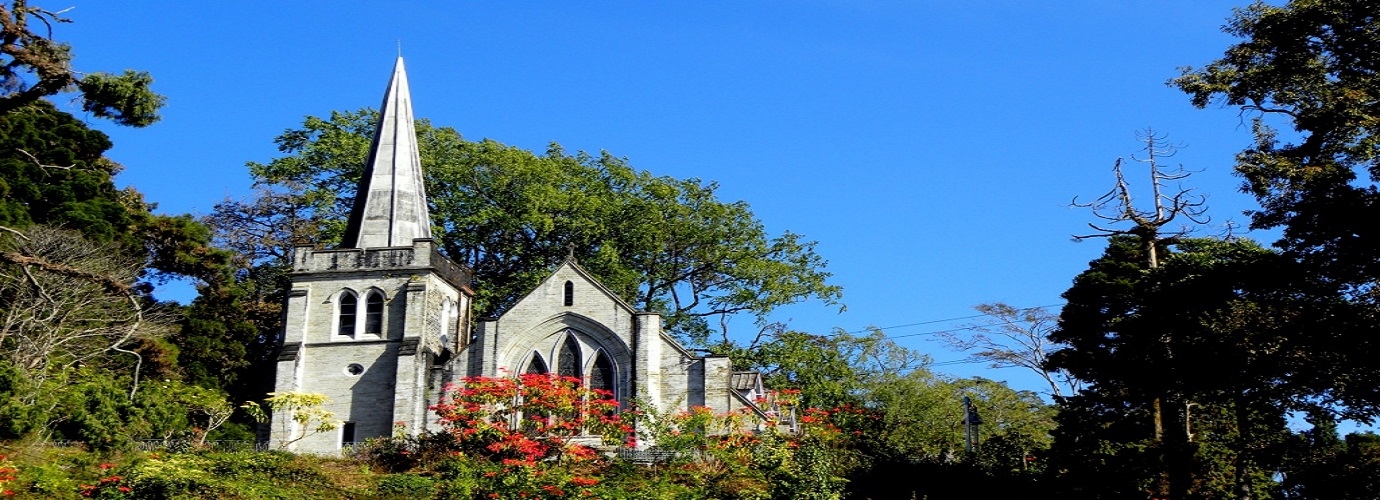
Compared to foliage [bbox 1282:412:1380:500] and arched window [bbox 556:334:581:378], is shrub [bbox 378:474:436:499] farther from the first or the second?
foliage [bbox 1282:412:1380:500]

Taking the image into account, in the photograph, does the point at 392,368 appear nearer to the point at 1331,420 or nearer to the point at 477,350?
the point at 477,350

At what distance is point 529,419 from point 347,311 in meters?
8.90

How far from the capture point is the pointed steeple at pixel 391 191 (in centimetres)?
3869

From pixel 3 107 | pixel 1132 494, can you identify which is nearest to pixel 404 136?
pixel 3 107

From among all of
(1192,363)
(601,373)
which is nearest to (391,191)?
(601,373)

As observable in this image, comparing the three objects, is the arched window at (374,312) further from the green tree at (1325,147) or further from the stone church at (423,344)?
the green tree at (1325,147)

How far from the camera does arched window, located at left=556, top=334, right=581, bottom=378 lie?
35.3 m

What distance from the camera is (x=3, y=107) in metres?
20.0

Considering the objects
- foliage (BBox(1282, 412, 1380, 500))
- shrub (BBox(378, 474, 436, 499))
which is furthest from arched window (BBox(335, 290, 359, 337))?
foliage (BBox(1282, 412, 1380, 500))

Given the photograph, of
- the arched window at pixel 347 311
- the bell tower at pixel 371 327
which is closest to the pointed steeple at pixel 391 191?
the bell tower at pixel 371 327

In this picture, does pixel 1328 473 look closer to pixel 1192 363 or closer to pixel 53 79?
pixel 1192 363

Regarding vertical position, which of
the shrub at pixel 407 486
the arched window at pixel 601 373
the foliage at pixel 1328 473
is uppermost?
the arched window at pixel 601 373

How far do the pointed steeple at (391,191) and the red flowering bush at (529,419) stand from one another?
8.41 m

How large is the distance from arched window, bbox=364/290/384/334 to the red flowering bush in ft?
18.5
